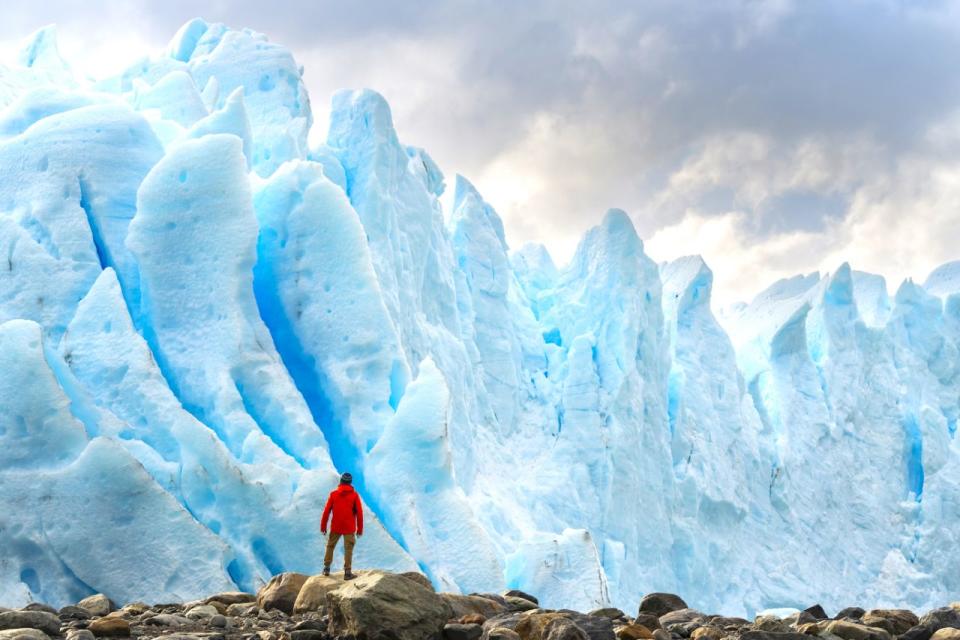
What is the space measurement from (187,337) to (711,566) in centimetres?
1137

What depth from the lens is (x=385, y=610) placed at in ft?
17.7

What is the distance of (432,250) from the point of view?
57.0 feet

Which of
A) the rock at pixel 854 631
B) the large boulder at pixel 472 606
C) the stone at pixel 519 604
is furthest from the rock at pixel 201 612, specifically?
the rock at pixel 854 631

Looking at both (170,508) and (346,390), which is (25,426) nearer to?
(170,508)

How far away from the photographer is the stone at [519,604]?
7581 mm

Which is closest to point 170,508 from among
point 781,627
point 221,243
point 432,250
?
point 221,243

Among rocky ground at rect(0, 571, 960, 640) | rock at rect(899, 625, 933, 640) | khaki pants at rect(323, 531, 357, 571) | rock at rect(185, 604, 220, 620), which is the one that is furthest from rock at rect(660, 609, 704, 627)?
rock at rect(185, 604, 220, 620)

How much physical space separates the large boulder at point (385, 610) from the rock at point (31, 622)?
142 cm

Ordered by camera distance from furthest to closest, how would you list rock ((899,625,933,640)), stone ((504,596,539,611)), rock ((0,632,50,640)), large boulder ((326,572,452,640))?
stone ((504,596,539,611)) → rock ((899,625,933,640)) → large boulder ((326,572,452,640)) → rock ((0,632,50,640))

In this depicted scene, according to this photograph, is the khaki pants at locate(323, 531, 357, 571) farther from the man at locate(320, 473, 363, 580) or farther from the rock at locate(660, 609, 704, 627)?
the rock at locate(660, 609, 704, 627)

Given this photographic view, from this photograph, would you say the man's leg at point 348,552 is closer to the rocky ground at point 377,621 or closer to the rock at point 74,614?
the rocky ground at point 377,621

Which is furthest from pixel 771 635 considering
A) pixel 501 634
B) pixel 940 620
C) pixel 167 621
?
pixel 167 621

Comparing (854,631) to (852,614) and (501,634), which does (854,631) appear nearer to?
(852,614)

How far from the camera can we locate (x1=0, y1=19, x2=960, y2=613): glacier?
10242mm
